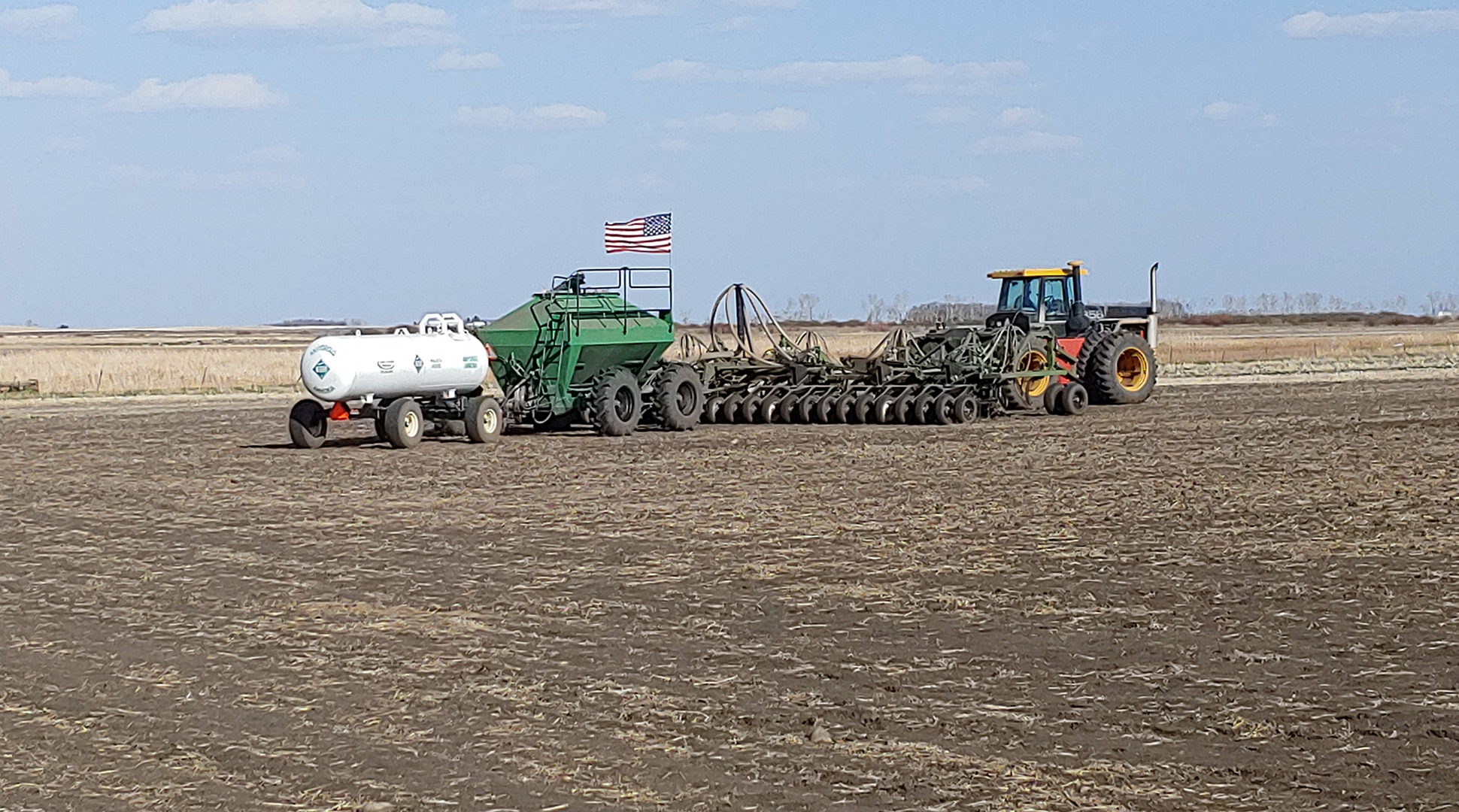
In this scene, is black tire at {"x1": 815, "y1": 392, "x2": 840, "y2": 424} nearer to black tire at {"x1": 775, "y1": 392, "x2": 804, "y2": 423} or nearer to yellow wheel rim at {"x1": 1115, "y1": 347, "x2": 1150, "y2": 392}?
black tire at {"x1": 775, "y1": 392, "x2": 804, "y2": 423}

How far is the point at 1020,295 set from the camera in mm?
27328

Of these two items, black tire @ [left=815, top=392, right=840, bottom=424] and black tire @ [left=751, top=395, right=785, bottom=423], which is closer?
black tire @ [left=815, top=392, right=840, bottom=424]

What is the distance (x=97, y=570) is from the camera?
35.4 feet

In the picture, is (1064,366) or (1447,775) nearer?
(1447,775)

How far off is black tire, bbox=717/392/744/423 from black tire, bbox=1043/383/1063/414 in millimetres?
4522

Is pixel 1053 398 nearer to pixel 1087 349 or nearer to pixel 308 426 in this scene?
pixel 1087 349

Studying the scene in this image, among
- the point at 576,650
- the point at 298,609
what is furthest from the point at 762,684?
the point at 298,609

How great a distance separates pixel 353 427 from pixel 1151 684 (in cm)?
1922

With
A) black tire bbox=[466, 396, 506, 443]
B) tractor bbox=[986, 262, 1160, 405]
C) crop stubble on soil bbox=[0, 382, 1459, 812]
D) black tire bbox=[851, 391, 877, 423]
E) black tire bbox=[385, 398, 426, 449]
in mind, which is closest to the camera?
crop stubble on soil bbox=[0, 382, 1459, 812]

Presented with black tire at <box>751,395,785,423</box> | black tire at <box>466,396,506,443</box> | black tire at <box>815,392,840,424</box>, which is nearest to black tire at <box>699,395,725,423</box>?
black tire at <box>751,395,785,423</box>

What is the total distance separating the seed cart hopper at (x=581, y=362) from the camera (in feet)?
73.4

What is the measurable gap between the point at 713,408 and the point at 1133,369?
24.7 feet

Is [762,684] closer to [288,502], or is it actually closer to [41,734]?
[41,734]

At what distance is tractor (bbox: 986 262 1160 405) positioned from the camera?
26969 millimetres
